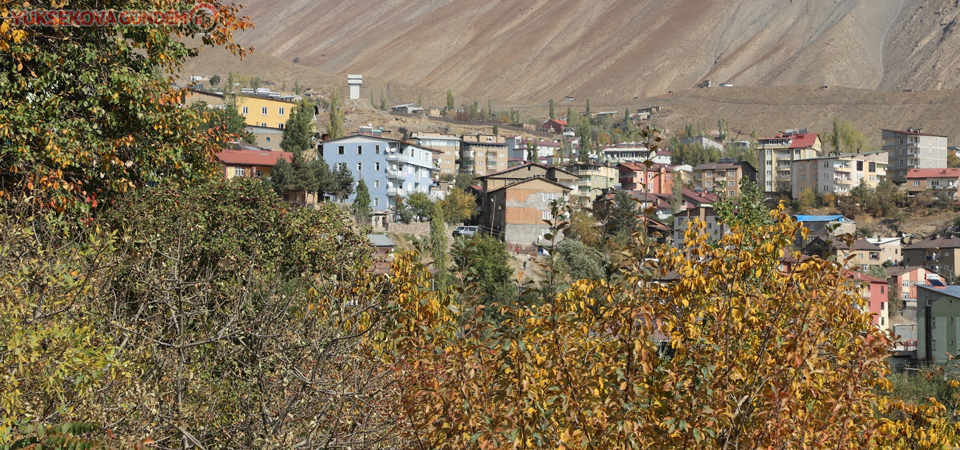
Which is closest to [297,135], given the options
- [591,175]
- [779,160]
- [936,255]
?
[591,175]

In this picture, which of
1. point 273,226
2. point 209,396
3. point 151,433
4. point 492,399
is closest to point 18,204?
point 209,396

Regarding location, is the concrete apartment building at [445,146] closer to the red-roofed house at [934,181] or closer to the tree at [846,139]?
the tree at [846,139]

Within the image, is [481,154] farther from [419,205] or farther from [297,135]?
[419,205]

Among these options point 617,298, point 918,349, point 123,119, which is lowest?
point 918,349

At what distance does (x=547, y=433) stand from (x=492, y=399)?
0.52m

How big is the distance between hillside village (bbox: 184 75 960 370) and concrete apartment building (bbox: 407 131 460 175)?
171 millimetres

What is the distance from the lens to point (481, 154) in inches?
4683

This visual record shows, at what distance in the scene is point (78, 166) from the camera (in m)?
14.6

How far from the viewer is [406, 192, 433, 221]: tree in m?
76.6

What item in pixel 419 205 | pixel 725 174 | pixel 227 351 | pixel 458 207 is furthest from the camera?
pixel 725 174

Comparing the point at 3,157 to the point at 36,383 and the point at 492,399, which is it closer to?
the point at 36,383

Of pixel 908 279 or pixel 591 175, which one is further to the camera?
pixel 591 175

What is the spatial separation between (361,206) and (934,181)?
232ft

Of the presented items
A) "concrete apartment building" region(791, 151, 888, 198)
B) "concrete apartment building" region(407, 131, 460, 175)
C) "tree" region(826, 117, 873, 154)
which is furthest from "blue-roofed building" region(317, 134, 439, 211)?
"tree" region(826, 117, 873, 154)
